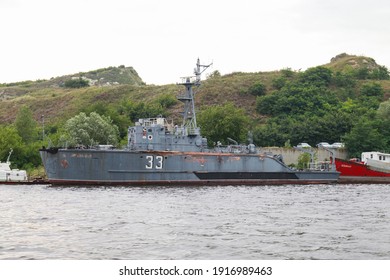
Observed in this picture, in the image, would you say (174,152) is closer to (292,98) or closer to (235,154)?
(235,154)

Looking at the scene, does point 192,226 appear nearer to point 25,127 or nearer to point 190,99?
point 190,99

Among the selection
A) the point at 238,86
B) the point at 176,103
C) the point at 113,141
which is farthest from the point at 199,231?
the point at 238,86

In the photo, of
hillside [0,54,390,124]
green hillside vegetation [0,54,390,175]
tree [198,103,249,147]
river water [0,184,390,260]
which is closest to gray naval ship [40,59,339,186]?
river water [0,184,390,260]

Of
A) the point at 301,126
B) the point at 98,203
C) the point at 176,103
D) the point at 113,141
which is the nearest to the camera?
the point at 98,203

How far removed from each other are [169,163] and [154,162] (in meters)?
1.72

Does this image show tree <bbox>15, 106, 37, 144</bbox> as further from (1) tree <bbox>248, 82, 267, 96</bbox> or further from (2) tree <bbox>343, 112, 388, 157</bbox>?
(1) tree <bbox>248, 82, 267, 96</bbox>

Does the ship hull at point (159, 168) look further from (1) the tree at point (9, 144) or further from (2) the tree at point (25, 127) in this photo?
(2) the tree at point (25, 127)

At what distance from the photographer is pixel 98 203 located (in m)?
47.2

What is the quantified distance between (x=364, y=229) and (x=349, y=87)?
105710mm

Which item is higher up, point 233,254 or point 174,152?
point 174,152

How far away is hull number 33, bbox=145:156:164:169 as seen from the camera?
68812 millimetres

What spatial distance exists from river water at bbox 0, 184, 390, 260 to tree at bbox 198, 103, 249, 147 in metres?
39.4

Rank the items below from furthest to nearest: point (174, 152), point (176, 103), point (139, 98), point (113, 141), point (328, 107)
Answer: point (139, 98), point (176, 103), point (328, 107), point (113, 141), point (174, 152)

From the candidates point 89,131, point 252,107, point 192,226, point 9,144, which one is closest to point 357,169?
point 89,131
